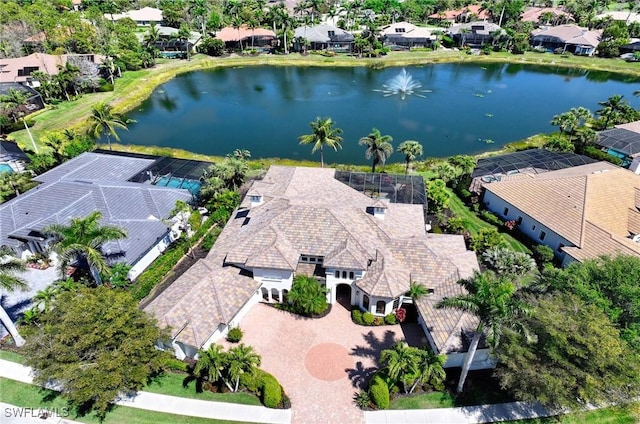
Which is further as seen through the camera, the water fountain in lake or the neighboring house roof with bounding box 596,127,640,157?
the water fountain in lake

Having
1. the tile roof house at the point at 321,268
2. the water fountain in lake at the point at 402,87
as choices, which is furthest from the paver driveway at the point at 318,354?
the water fountain in lake at the point at 402,87

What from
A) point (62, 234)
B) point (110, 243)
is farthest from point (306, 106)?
point (62, 234)

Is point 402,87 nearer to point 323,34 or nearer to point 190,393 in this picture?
point 323,34

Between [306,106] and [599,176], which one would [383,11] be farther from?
[599,176]

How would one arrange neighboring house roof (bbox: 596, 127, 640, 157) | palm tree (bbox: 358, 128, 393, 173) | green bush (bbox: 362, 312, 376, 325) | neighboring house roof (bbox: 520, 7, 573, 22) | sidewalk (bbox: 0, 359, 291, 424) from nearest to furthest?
sidewalk (bbox: 0, 359, 291, 424), green bush (bbox: 362, 312, 376, 325), palm tree (bbox: 358, 128, 393, 173), neighboring house roof (bbox: 596, 127, 640, 157), neighboring house roof (bbox: 520, 7, 573, 22)

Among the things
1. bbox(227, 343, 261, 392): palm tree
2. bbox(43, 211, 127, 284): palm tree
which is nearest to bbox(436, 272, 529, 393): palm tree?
bbox(227, 343, 261, 392): palm tree

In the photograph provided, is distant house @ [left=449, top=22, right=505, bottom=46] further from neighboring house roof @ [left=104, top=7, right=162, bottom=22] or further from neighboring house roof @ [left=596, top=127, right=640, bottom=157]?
neighboring house roof @ [left=104, top=7, right=162, bottom=22]

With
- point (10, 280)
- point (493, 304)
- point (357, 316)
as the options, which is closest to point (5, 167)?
point (10, 280)

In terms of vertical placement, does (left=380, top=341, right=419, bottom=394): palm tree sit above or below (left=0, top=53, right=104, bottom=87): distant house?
below
